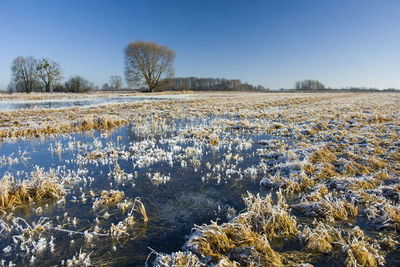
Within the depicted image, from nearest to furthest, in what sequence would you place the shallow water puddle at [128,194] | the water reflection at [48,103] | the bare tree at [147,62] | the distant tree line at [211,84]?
the shallow water puddle at [128,194] → the water reflection at [48,103] → the bare tree at [147,62] → the distant tree line at [211,84]

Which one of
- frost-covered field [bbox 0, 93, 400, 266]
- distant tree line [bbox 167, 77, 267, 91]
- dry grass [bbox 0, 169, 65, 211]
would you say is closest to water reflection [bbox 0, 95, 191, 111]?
frost-covered field [bbox 0, 93, 400, 266]

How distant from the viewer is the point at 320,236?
119 inches

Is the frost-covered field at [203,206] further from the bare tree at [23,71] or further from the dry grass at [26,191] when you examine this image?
the bare tree at [23,71]

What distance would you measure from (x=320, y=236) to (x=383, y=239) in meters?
1.00

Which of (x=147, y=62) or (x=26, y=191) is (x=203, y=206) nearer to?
(x=26, y=191)

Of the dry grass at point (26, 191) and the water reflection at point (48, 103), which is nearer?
the dry grass at point (26, 191)

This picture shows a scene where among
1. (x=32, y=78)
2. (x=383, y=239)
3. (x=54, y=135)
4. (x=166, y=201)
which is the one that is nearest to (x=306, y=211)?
(x=383, y=239)

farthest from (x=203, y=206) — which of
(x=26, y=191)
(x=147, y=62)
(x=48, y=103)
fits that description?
(x=147, y=62)

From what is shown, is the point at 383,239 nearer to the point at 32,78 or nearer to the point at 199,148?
the point at 199,148

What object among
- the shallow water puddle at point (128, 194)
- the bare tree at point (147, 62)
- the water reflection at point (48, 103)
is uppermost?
the bare tree at point (147, 62)

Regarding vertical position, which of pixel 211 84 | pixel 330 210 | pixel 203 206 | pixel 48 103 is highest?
pixel 211 84

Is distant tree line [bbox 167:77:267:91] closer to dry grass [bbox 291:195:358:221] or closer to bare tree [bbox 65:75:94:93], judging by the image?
bare tree [bbox 65:75:94:93]

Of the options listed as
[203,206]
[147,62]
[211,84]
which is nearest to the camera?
[203,206]

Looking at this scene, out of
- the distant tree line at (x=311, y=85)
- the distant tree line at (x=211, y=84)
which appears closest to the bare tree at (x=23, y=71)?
the distant tree line at (x=211, y=84)
